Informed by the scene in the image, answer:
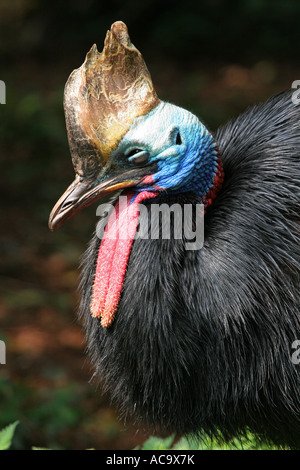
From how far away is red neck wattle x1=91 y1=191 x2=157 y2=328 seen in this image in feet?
7.99

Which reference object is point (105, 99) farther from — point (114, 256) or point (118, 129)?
point (114, 256)

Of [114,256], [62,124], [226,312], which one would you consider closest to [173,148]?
[114,256]

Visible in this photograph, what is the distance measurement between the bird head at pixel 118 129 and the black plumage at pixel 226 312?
117mm

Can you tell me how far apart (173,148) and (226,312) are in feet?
1.75

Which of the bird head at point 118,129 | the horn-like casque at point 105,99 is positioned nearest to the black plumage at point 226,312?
the bird head at point 118,129

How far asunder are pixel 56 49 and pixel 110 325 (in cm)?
626

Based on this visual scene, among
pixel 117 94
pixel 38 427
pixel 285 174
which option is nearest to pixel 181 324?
pixel 285 174

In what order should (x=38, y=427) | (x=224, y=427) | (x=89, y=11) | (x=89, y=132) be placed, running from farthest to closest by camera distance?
(x=89, y=11)
(x=38, y=427)
(x=224, y=427)
(x=89, y=132)

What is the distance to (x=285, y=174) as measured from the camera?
96.3 inches

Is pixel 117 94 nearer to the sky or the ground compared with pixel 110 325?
nearer to the sky

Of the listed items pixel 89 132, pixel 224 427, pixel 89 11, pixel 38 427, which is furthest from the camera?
pixel 89 11

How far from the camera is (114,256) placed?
2455mm
